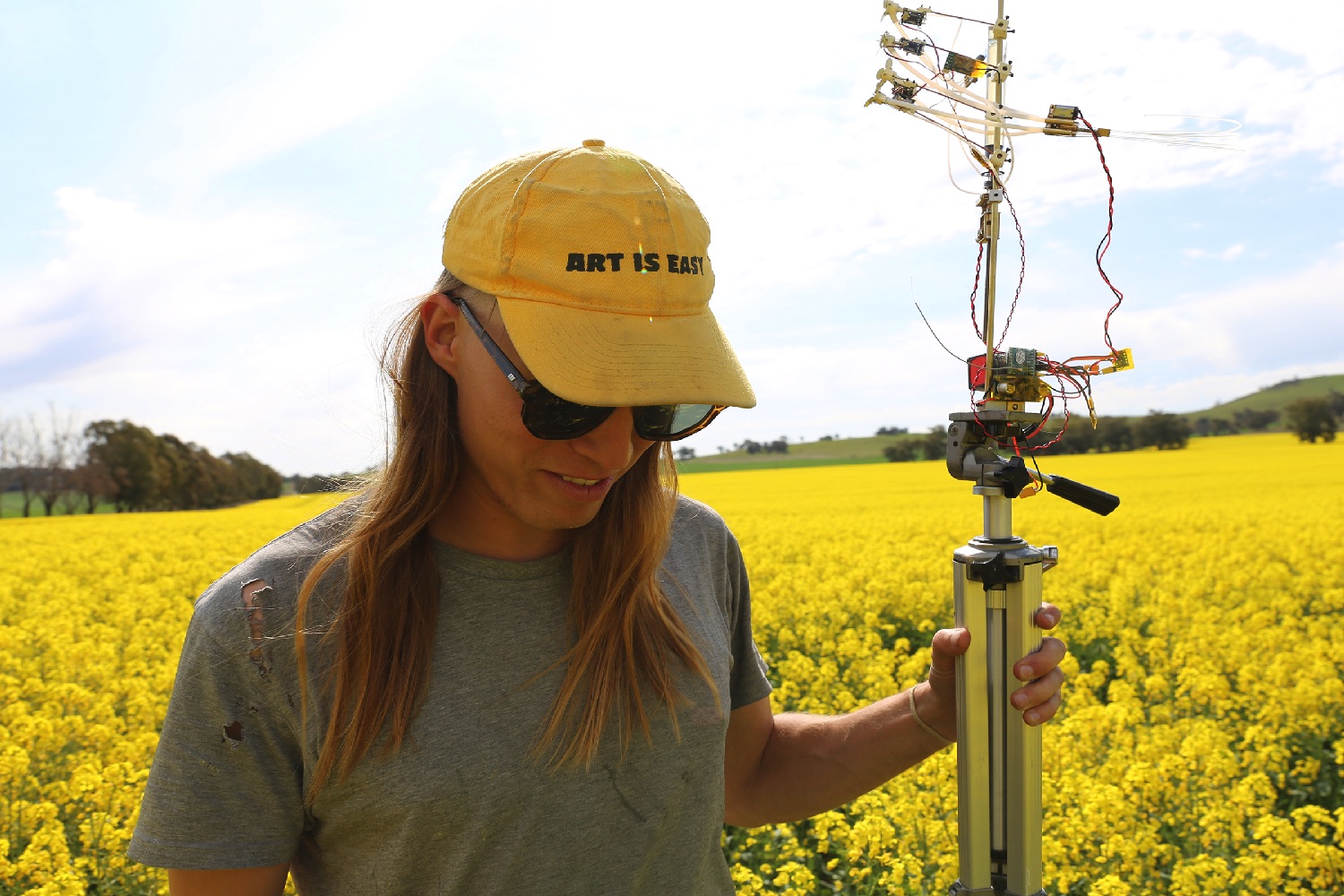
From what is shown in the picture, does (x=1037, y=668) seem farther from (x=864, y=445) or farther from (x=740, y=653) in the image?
(x=864, y=445)

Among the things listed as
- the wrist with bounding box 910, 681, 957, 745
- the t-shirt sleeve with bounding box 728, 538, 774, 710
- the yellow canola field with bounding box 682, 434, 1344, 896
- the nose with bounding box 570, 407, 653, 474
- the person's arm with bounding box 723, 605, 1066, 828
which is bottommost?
the yellow canola field with bounding box 682, 434, 1344, 896

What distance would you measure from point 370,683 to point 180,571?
10.3 metres

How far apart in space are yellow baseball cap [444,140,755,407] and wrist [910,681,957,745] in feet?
2.26

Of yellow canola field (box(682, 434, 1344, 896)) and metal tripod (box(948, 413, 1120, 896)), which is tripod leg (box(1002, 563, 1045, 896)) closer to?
metal tripod (box(948, 413, 1120, 896))

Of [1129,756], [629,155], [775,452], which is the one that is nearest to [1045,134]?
[629,155]

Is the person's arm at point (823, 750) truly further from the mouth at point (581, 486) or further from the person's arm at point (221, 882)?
the person's arm at point (221, 882)

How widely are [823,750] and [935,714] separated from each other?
0.22 metres

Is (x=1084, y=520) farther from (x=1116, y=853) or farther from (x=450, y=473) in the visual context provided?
(x=450, y=473)

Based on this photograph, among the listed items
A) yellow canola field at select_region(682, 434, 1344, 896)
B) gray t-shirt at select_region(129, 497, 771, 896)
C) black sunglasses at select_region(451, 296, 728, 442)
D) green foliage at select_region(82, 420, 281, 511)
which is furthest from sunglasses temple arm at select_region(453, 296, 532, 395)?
green foliage at select_region(82, 420, 281, 511)

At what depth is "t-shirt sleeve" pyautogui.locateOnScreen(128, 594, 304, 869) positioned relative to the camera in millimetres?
1098

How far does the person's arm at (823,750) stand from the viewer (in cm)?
155

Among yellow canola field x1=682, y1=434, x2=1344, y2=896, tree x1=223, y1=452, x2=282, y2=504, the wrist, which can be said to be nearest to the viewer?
the wrist

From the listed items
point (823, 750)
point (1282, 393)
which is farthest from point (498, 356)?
point (1282, 393)

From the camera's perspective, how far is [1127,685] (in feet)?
15.8
